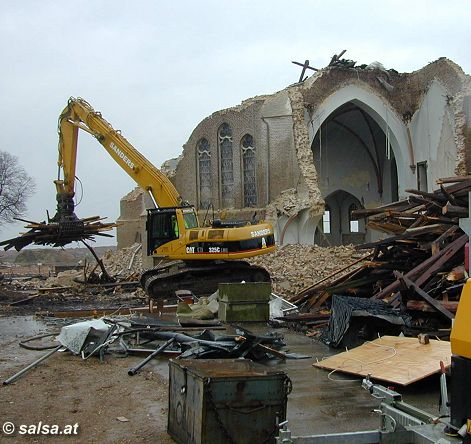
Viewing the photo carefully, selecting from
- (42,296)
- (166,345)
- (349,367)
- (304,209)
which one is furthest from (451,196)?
(304,209)

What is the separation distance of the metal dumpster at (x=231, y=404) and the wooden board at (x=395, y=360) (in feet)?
7.04

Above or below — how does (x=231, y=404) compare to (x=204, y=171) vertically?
below

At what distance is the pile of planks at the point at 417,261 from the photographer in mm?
9594

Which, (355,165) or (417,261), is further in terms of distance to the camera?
(355,165)

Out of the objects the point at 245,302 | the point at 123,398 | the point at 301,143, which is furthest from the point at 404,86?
the point at 123,398

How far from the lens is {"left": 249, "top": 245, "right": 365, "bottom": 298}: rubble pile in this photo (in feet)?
57.2

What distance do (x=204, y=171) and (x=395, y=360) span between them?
71.7 feet

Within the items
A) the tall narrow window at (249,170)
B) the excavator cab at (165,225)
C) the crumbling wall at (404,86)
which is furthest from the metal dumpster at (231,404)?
the tall narrow window at (249,170)

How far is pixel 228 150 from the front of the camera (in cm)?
2795

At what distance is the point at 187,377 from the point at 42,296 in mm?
14975

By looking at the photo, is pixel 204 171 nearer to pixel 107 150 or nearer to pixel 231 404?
pixel 107 150

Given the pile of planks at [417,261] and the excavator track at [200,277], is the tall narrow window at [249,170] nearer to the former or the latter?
the excavator track at [200,277]

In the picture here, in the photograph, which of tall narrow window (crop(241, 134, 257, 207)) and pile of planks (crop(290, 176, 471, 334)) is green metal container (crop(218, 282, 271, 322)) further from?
tall narrow window (crop(241, 134, 257, 207))

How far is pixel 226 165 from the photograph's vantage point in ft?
91.9
